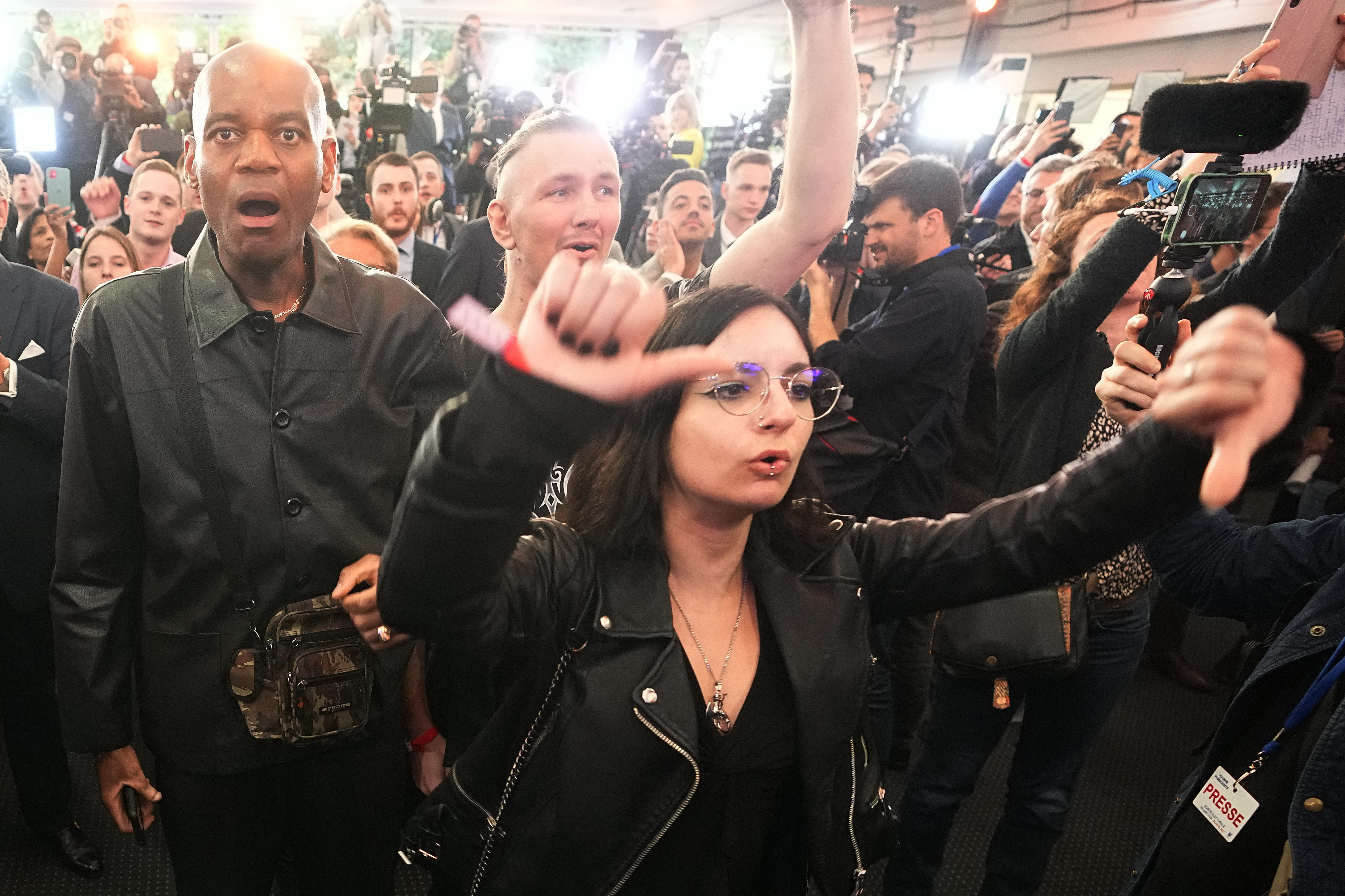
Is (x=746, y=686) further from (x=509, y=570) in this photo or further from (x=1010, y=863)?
(x=1010, y=863)

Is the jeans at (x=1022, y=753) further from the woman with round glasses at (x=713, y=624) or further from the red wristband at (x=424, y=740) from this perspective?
the red wristband at (x=424, y=740)

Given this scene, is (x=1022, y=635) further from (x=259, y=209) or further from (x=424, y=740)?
(x=259, y=209)

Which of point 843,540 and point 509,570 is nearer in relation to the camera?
point 509,570

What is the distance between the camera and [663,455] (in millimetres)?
1244

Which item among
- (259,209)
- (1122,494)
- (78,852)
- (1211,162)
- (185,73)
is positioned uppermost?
(1211,162)

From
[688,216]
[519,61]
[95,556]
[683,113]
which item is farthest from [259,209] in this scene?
[519,61]

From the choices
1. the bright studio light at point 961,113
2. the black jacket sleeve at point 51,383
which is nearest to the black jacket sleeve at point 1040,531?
the black jacket sleeve at point 51,383

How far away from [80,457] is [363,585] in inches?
18.6

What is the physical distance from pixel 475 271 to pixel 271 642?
1743 millimetres

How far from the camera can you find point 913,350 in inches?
99.0

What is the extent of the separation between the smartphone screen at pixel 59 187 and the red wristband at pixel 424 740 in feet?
15.1

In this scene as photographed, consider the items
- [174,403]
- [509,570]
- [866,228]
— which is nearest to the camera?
[509,570]

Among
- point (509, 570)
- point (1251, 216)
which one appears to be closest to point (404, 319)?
point (509, 570)

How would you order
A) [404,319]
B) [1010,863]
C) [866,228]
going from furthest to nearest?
1. [866,228]
2. [1010,863]
3. [404,319]
